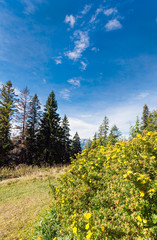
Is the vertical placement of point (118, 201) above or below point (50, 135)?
below

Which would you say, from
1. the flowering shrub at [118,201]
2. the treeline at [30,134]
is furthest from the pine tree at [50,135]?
the flowering shrub at [118,201]

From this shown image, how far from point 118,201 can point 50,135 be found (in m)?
18.9

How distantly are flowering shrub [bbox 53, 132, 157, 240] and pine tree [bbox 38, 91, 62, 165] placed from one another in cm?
1709

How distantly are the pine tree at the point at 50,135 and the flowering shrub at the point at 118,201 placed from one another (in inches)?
673

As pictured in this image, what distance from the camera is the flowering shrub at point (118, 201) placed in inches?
55.0

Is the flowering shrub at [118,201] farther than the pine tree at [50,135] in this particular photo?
No

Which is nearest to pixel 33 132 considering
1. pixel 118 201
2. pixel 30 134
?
pixel 30 134

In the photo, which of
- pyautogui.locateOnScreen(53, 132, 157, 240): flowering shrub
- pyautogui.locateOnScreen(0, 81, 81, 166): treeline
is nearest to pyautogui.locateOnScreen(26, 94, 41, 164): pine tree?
pyautogui.locateOnScreen(0, 81, 81, 166): treeline

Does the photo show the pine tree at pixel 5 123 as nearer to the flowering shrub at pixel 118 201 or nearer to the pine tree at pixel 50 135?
the pine tree at pixel 50 135

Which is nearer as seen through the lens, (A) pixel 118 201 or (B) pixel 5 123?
(A) pixel 118 201

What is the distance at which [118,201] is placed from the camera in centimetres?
177

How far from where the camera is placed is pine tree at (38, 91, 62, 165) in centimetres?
1906

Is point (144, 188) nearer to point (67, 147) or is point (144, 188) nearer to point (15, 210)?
point (15, 210)

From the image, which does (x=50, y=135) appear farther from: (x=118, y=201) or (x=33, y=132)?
(x=118, y=201)
